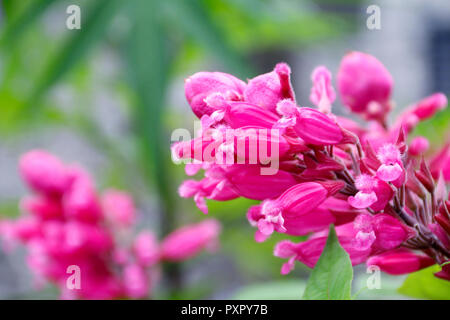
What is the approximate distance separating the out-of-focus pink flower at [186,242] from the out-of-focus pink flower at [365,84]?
37 centimetres

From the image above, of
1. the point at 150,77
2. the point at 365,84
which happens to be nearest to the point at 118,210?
the point at 150,77

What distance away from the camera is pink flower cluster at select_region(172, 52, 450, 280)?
0.81 feet

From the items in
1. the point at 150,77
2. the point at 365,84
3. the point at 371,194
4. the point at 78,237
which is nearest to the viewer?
the point at 371,194

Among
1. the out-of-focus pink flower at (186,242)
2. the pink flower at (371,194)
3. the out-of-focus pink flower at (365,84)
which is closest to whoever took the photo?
the pink flower at (371,194)

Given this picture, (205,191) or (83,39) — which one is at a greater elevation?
(83,39)

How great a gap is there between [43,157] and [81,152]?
1525 millimetres

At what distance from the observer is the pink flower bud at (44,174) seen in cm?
55

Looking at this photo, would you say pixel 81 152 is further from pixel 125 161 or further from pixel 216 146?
pixel 216 146

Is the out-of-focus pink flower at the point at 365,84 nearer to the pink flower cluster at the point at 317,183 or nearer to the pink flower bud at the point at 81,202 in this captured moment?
the pink flower cluster at the point at 317,183

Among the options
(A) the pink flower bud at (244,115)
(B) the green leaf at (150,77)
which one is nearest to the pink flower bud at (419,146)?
(A) the pink flower bud at (244,115)

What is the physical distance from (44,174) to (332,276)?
0.39m

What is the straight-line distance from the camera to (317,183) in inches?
9.8

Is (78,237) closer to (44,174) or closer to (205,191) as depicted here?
(44,174)
